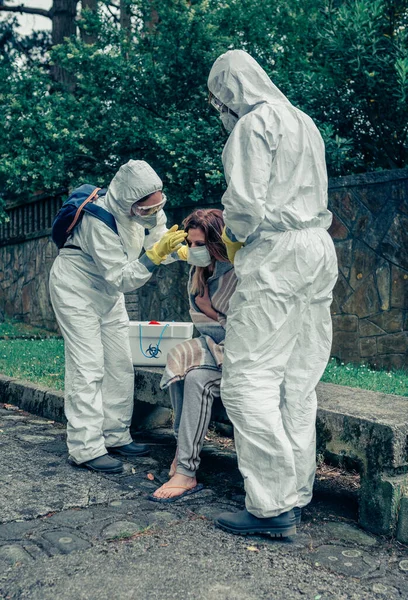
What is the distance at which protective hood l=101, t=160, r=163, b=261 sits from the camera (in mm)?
3609

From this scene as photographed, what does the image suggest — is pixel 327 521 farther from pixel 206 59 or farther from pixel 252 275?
pixel 206 59

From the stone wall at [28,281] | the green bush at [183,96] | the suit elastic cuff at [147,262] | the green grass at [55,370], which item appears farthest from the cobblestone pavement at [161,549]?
the stone wall at [28,281]

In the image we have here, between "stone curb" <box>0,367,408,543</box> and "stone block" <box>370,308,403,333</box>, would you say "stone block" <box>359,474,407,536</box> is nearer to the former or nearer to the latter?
"stone curb" <box>0,367,408,543</box>

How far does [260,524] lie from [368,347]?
3738 mm

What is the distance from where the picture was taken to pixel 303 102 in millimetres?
7355

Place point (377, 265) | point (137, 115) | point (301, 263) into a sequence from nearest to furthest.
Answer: point (301, 263), point (377, 265), point (137, 115)

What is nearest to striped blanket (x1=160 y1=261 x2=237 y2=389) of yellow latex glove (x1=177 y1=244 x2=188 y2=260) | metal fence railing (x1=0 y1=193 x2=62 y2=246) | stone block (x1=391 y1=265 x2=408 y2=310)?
yellow latex glove (x1=177 y1=244 x2=188 y2=260)

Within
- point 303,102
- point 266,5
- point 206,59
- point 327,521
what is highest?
point 266,5

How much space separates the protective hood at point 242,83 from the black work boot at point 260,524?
164 centimetres

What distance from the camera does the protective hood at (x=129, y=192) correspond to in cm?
361

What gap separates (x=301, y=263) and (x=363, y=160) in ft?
16.8

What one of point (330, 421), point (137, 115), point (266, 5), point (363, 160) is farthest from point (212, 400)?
point (266, 5)

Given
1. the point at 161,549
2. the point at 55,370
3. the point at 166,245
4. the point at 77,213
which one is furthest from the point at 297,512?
the point at 55,370

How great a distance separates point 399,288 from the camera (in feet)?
19.5
